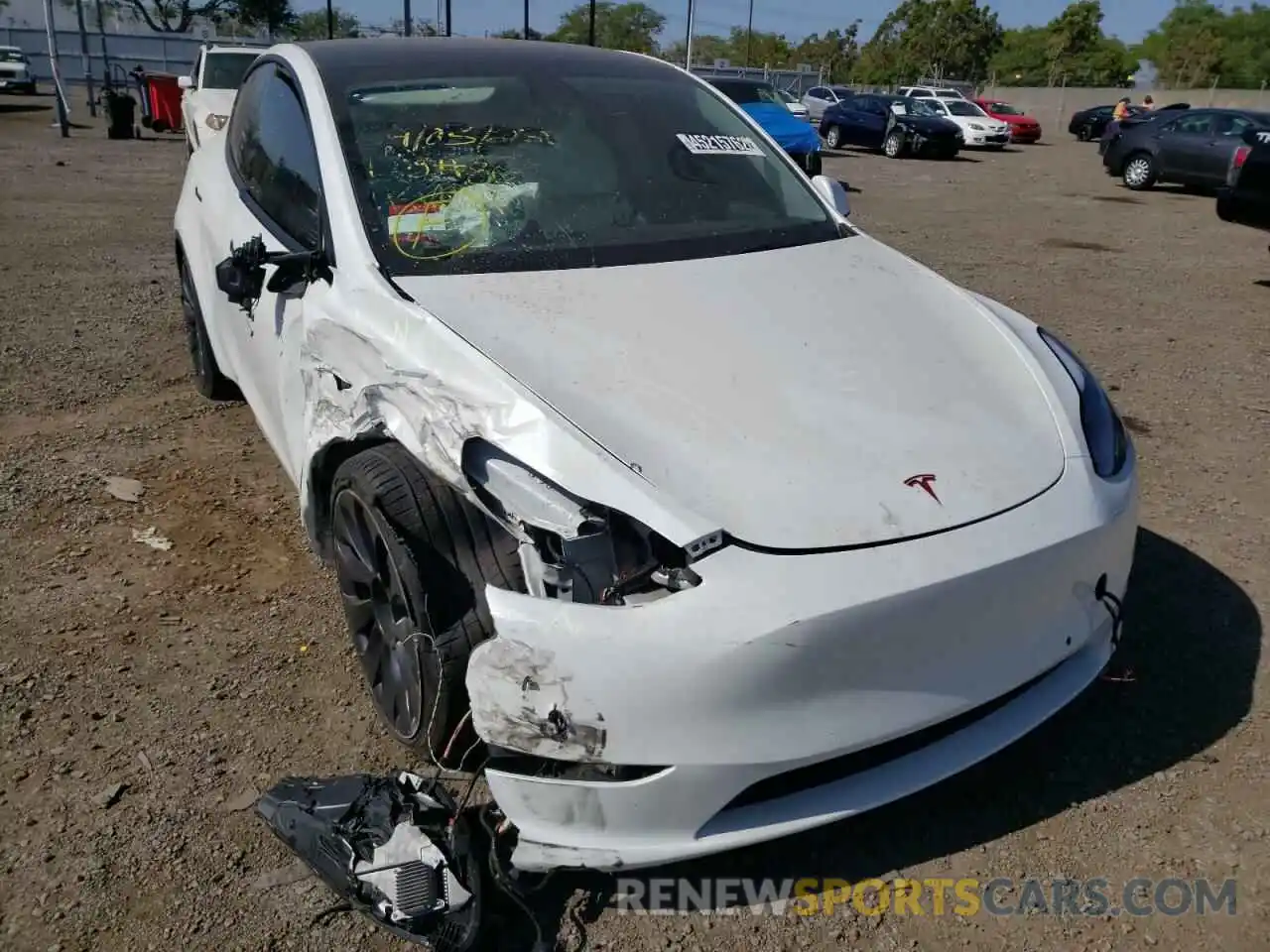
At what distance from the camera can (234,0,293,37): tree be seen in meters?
47.8

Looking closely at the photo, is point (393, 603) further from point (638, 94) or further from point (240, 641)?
point (638, 94)

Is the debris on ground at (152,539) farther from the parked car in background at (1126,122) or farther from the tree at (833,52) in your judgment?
the tree at (833,52)

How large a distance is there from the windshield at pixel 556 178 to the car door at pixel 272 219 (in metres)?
0.23

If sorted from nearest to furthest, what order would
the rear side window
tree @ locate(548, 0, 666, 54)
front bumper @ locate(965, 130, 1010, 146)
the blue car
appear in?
the rear side window
the blue car
front bumper @ locate(965, 130, 1010, 146)
tree @ locate(548, 0, 666, 54)

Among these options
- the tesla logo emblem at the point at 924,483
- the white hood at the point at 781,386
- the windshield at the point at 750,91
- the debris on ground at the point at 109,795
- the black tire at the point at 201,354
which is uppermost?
the windshield at the point at 750,91

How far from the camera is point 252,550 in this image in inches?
140

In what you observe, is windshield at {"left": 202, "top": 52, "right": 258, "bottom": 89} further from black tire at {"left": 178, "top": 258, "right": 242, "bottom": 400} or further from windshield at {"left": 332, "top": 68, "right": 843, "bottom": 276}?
windshield at {"left": 332, "top": 68, "right": 843, "bottom": 276}

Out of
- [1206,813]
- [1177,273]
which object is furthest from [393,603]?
[1177,273]

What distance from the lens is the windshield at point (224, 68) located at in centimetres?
1419

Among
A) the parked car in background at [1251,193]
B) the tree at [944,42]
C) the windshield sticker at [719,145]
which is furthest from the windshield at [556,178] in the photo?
the tree at [944,42]

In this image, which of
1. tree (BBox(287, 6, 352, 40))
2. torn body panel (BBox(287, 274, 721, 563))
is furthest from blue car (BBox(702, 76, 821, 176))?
tree (BBox(287, 6, 352, 40))

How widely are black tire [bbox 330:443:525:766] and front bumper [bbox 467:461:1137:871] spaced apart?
206 millimetres

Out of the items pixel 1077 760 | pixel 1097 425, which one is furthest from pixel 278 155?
pixel 1077 760

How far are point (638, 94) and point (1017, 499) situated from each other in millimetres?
2126
